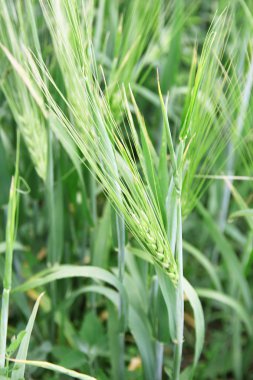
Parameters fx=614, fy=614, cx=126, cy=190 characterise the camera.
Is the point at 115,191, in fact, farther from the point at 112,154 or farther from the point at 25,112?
the point at 25,112

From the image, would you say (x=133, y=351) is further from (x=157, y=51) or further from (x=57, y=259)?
(x=157, y=51)

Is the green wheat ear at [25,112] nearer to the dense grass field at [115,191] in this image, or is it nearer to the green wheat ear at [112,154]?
the dense grass field at [115,191]

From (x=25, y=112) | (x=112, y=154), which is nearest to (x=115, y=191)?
(x=112, y=154)

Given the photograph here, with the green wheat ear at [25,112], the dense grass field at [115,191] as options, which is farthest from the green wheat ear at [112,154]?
the green wheat ear at [25,112]

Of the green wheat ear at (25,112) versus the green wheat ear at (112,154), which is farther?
the green wheat ear at (25,112)

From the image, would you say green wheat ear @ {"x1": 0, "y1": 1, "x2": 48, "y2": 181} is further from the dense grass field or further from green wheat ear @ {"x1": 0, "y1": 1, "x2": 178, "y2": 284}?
green wheat ear @ {"x1": 0, "y1": 1, "x2": 178, "y2": 284}

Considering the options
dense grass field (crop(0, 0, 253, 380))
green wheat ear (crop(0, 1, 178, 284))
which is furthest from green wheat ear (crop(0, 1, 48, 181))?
green wheat ear (crop(0, 1, 178, 284))

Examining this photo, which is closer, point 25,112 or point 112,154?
point 112,154

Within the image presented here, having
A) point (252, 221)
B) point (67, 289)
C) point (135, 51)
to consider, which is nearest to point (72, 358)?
point (67, 289)
